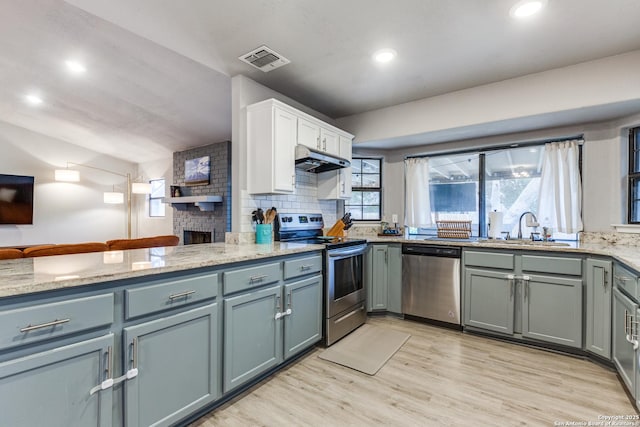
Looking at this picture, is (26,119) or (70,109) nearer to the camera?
(70,109)

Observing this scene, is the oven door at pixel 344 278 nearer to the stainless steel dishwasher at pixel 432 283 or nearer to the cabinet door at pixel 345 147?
the stainless steel dishwasher at pixel 432 283

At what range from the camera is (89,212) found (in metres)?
6.82

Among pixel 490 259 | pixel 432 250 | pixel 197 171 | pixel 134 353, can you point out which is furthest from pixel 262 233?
pixel 197 171

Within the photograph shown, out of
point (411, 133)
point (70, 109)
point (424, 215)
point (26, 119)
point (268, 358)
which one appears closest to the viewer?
point (268, 358)

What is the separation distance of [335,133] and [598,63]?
2375 mm

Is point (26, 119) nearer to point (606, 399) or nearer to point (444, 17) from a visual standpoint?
point (444, 17)

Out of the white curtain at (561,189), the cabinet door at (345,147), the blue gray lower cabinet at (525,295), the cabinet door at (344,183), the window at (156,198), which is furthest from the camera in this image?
the window at (156,198)

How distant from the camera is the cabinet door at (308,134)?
2.98 meters

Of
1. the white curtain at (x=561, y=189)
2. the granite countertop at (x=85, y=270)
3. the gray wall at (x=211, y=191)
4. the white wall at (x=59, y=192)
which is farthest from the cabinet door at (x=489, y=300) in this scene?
the white wall at (x=59, y=192)

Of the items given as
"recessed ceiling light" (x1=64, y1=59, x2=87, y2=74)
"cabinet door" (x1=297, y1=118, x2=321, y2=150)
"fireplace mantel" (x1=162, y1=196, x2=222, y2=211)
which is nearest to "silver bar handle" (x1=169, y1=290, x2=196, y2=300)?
"cabinet door" (x1=297, y1=118, x2=321, y2=150)

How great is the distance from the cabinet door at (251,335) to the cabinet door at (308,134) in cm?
152

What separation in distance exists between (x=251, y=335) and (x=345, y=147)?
→ 2.41m

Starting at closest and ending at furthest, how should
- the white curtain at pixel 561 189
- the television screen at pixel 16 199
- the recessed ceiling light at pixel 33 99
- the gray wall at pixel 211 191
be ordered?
the white curtain at pixel 561 189
the recessed ceiling light at pixel 33 99
the television screen at pixel 16 199
the gray wall at pixel 211 191

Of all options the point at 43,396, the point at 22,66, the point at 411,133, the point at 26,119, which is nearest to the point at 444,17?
the point at 411,133
